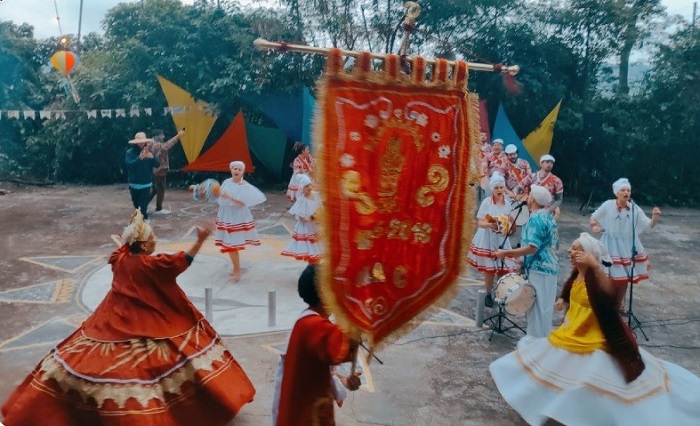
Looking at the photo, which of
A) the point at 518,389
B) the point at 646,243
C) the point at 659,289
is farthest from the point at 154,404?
the point at 646,243

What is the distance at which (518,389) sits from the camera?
5254 mm

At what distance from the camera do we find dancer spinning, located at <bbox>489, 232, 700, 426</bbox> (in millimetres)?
4734

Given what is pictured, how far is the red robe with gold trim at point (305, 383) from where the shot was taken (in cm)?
345

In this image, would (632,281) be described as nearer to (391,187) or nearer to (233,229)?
(233,229)

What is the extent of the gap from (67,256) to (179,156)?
9.72m

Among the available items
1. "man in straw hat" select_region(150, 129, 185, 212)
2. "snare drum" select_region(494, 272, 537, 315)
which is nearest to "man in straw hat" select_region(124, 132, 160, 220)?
"man in straw hat" select_region(150, 129, 185, 212)

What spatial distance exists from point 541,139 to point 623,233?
32.6 ft

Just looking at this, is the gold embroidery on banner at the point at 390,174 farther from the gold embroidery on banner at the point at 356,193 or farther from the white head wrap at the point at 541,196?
the white head wrap at the point at 541,196

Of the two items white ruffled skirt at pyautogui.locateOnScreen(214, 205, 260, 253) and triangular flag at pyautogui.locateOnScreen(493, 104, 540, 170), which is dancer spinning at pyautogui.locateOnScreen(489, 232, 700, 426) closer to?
white ruffled skirt at pyautogui.locateOnScreen(214, 205, 260, 253)

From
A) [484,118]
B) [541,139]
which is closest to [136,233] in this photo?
[484,118]

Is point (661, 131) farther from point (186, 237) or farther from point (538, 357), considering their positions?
point (538, 357)

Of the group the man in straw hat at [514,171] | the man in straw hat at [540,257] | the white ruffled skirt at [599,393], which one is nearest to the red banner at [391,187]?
the white ruffled skirt at [599,393]

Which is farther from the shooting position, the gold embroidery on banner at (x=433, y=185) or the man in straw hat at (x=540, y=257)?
the man in straw hat at (x=540, y=257)

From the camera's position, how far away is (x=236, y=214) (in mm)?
9047
